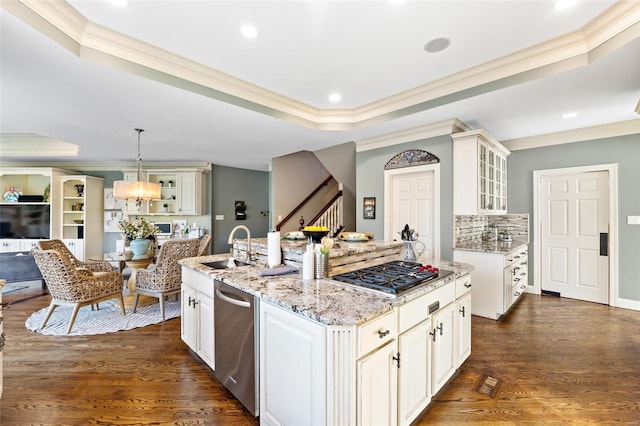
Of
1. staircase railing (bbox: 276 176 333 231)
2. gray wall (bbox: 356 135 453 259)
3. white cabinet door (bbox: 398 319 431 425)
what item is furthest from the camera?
staircase railing (bbox: 276 176 333 231)

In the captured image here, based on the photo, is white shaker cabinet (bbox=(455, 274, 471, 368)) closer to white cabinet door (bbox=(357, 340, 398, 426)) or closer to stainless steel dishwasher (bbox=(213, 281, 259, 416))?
white cabinet door (bbox=(357, 340, 398, 426))

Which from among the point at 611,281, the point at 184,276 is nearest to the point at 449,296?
the point at 184,276

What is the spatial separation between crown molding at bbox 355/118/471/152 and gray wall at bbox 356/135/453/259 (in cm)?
7

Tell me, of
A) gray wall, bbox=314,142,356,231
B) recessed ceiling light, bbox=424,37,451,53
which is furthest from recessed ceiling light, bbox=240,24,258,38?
gray wall, bbox=314,142,356,231

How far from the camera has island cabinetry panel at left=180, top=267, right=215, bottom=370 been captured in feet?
7.10

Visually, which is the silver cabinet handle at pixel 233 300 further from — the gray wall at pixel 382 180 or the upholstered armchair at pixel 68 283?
the gray wall at pixel 382 180

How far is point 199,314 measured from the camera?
232 centimetres

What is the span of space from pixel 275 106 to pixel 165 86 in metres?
1.17

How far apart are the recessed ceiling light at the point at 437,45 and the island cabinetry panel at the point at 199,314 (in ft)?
8.25

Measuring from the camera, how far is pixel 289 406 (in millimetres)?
1480

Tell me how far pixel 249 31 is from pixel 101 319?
3748 millimetres

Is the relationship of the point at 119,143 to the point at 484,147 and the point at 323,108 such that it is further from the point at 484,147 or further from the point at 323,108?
the point at 484,147

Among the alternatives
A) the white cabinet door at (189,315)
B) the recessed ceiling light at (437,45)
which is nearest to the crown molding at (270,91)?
the recessed ceiling light at (437,45)

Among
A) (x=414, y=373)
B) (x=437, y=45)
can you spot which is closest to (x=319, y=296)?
(x=414, y=373)
